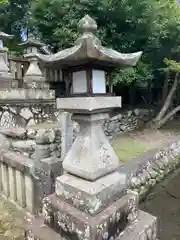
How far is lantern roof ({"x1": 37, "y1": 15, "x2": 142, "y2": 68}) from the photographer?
1353mm

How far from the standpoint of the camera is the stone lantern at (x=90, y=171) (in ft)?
4.79

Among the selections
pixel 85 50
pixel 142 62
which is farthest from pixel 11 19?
pixel 85 50

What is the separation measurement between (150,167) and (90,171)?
403cm

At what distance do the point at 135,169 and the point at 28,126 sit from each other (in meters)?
2.53

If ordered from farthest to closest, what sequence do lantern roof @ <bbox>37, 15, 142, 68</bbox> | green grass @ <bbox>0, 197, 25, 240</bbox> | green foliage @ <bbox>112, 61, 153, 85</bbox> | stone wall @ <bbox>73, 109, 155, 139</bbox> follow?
stone wall @ <bbox>73, 109, 155, 139</bbox> → green foliage @ <bbox>112, 61, 153, 85</bbox> → green grass @ <bbox>0, 197, 25, 240</bbox> → lantern roof @ <bbox>37, 15, 142, 68</bbox>

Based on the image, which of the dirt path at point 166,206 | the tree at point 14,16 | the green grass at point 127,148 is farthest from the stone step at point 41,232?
the tree at point 14,16

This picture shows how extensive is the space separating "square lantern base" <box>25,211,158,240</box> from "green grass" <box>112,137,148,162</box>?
9.83ft

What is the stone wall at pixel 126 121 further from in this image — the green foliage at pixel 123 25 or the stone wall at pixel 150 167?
the stone wall at pixel 150 167

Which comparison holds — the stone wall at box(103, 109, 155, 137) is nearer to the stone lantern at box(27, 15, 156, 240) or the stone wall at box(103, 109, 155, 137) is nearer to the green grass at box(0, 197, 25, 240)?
the green grass at box(0, 197, 25, 240)

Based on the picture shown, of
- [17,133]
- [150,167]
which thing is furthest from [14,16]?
[150,167]

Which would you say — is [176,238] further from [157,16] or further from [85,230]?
[157,16]

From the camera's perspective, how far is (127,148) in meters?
5.67

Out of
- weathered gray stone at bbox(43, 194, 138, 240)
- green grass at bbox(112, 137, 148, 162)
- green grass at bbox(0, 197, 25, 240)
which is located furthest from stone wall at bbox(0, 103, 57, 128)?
weathered gray stone at bbox(43, 194, 138, 240)

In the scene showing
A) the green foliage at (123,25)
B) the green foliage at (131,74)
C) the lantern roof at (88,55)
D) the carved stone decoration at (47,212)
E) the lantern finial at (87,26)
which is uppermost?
the green foliage at (123,25)
